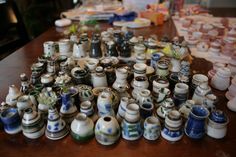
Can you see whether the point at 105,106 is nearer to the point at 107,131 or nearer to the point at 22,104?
the point at 107,131

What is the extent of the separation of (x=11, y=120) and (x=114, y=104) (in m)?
0.26

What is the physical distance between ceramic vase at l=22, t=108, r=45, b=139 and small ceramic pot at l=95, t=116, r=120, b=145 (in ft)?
0.45

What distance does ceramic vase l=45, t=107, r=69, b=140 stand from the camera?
21.2 inches

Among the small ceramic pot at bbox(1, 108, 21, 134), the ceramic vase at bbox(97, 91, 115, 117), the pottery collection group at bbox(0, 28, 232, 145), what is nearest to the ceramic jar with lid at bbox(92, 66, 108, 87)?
the pottery collection group at bbox(0, 28, 232, 145)

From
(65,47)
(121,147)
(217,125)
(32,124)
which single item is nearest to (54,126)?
(32,124)

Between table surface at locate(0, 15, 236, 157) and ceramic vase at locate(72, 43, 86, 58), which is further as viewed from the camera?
ceramic vase at locate(72, 43, 86, 58)

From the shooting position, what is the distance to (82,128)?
0.53 metres

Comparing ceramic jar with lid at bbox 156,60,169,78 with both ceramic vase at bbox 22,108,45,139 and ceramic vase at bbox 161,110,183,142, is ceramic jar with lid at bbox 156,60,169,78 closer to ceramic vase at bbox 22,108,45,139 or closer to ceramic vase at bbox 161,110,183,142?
ceramic vase at bbox 161,110,183,142

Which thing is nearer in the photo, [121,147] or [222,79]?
[121,147]

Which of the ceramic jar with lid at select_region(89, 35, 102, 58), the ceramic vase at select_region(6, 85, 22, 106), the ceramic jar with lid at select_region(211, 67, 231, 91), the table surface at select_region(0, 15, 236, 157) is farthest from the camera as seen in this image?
the ceramic jar with lid at select_region(89, 35, 102, 58)

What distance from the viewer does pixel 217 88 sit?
77 centimetres

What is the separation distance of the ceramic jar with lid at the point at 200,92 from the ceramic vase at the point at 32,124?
41 cm

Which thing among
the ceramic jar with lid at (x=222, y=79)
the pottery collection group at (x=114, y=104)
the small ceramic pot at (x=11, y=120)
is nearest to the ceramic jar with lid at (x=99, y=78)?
the pottery collection group at (x=114, y=104)

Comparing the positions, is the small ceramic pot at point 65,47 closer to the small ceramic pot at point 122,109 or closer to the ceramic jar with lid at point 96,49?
the ceramic jar with lid at point 96,49
